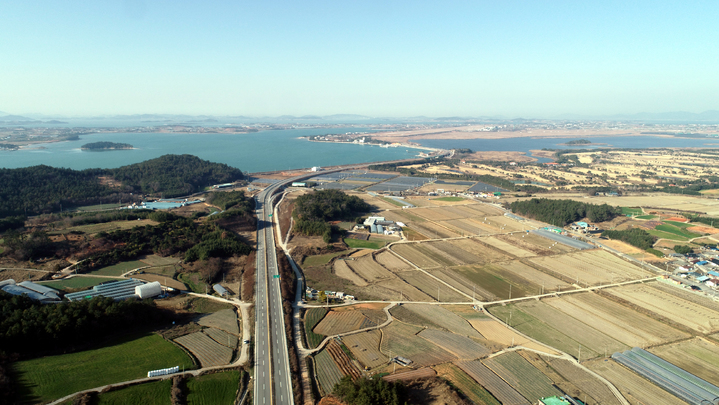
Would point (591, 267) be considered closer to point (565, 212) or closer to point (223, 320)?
point (565, 212)

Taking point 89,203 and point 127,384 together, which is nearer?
point 127,384

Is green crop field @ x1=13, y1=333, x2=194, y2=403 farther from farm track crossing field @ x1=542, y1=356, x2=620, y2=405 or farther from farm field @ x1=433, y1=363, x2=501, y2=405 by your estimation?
farm track crossing field @ x1=542, y1=356, x2=620, y2=405

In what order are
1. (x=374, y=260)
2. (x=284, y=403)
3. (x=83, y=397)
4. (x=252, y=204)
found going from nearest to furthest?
(x=83, y=397) < (x=284, y=403) < (x=374, y=260) < (x=252, y=204)

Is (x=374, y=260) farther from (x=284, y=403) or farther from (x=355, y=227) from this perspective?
(x=284, y=403)

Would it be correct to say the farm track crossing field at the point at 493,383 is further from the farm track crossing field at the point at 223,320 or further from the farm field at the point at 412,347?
the farm track crossing field at the point at 223,320

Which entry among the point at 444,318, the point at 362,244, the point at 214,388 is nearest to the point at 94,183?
the point at 362,244

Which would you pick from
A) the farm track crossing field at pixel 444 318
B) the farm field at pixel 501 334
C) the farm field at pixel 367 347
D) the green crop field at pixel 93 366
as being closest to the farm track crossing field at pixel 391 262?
the farm track crossing field at pixel 444 318

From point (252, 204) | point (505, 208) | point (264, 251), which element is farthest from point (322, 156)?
point (264, 251)
